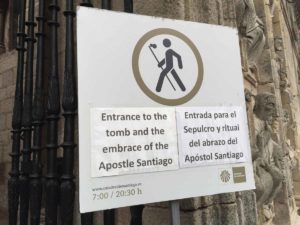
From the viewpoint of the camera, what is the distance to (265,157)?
2820 mm

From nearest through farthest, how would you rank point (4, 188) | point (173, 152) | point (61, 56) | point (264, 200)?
point (173, 152) < point (61, 56) < point (264, 200) < point (4, 188)

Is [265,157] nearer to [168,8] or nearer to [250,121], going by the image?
[250,121]

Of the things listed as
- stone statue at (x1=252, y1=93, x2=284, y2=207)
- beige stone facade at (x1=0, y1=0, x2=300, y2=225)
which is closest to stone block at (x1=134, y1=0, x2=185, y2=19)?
beige stone facade at (x1=0, y1=0, x2=300, y2=225)

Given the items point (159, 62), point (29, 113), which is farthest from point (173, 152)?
point (29, 113)

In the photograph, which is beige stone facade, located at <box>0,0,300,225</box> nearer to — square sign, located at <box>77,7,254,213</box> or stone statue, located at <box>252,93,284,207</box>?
stone statue, located at <box>252,93,284,207</box>

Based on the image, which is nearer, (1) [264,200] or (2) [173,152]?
(2) [173,152]

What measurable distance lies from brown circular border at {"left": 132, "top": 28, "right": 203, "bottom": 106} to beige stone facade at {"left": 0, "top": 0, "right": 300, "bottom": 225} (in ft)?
1.52

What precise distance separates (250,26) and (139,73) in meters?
2.08

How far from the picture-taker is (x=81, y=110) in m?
1.03

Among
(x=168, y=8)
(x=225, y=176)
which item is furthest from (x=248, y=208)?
(x=168, y=8)

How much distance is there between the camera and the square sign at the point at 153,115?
103cm

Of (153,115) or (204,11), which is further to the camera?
(204,11)

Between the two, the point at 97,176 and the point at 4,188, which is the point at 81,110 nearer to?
the point at 97,176

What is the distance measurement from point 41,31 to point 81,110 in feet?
3.43
